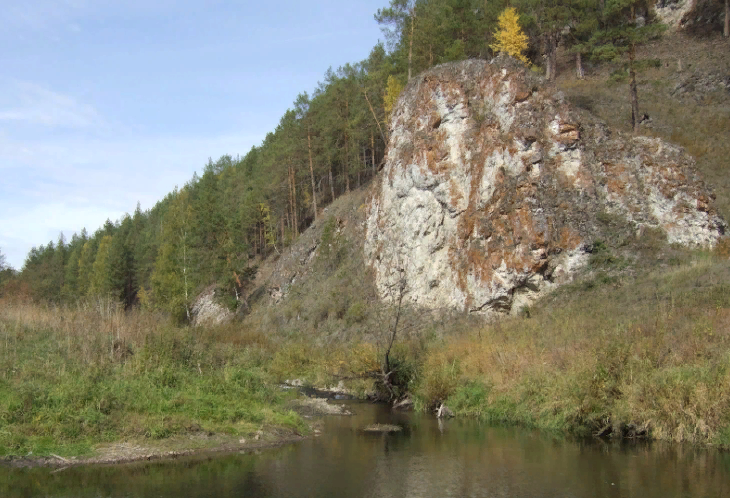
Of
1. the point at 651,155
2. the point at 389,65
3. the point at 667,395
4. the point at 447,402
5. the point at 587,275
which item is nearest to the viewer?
the point at 667,395

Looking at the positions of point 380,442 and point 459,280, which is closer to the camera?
point 380,442

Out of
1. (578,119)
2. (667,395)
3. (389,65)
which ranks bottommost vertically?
(667,395)

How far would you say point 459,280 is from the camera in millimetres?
38844

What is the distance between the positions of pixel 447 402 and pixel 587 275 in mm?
11604

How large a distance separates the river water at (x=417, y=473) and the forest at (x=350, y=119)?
105ft

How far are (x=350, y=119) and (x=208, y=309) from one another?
83.1 ft

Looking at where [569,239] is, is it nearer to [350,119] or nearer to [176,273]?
[350,119]

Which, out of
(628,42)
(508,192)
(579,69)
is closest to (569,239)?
(508,192)

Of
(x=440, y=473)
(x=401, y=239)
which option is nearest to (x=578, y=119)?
(x=401, y=239)

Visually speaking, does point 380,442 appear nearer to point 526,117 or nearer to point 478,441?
point 478,441

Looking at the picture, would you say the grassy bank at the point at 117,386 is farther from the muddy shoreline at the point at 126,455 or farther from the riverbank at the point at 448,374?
the muddy shoreline at the point at 126,455

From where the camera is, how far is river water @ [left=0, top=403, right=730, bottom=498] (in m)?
15.0

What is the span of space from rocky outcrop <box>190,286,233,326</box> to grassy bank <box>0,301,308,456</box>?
112 feet

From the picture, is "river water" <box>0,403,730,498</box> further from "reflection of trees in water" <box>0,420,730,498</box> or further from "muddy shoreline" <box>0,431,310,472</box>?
"muddy shoreline" <box>0,431,310,472</box>
